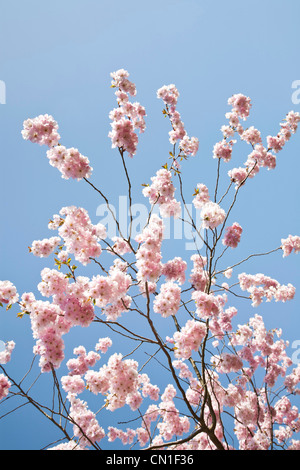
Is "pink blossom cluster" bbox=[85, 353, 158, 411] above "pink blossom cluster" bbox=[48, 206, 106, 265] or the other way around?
the other way around

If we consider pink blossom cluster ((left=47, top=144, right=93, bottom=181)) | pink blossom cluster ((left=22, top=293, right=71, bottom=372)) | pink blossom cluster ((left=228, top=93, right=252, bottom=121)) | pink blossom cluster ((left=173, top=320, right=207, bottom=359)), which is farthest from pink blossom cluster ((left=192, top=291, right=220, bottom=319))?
→ pink blossom cluster ((left=228, top=93, right=252, bottom=121))

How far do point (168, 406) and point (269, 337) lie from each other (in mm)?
2596

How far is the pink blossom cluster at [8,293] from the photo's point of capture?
12.3 ft

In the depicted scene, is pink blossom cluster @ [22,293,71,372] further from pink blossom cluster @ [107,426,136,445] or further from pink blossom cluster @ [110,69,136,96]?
pink blossom cluster @ [107,426,136,445]

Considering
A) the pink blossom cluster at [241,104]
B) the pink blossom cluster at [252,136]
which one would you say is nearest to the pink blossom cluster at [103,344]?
the pink blossom cluster at [252,136]

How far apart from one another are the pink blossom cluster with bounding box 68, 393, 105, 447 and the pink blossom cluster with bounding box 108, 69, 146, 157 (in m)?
4.27

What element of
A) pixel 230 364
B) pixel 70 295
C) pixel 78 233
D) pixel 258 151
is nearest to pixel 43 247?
pixel 78 233

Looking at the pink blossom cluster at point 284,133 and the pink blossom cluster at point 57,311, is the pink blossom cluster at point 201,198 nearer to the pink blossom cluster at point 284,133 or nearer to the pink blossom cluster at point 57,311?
the pink blossom cluster at point 284,133

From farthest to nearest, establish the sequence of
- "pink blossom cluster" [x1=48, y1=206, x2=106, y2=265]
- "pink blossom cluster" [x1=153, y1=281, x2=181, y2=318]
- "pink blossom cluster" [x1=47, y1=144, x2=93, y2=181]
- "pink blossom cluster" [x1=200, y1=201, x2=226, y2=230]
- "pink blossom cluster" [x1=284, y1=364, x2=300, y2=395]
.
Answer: "pink blossom cluster" [x1=284, y1=364, x2=300, y2=395]
"pink blossom cluster" [x1=200, y1=201, x2=226, y2=230]
"pink blossom cluster" [x1=47, y1=144, x2=93, y2=181]
"pink blossom cluster" [x1=48, y1=206, x2=106, y2=265]
"pink blossom cluster" [x1=153, y1=281, x2=181, y2=318]

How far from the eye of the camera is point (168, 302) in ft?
11.6

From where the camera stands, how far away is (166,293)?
3.56 meters

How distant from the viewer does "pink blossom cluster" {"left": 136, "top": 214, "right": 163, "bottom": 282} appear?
3357 millimetres

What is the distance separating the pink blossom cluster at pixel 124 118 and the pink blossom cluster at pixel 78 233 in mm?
1105
